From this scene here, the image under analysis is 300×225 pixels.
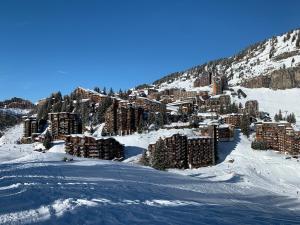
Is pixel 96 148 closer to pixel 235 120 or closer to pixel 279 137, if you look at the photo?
pixel 279 137

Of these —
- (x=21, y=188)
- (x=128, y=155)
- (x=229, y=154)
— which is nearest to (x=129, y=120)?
(x=128, y=155)

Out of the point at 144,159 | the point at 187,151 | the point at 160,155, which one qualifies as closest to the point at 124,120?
the point at 187,151

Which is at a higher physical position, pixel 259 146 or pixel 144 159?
pixel 259 146

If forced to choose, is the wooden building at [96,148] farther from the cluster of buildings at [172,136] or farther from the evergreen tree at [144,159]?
the evergreen tree at [144,159]

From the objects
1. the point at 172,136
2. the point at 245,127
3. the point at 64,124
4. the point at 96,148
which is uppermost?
the point at 64,124

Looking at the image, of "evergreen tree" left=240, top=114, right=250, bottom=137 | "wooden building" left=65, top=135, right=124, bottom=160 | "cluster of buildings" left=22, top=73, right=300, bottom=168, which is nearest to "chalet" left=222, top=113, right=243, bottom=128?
"cluster of buildings" left=22, top=73, right=300, bottom=168

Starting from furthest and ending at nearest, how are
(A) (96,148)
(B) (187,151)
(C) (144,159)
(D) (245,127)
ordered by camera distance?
(D) (245,127) < (B) (187,151) < (A) (96,148) < (C) (144,159)

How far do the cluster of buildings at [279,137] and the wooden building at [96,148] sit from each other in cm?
4879

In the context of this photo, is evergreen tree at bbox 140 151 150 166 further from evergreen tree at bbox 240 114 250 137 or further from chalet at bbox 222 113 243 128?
chalet at bbox 222 113 243 128

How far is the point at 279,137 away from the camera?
148875 mm

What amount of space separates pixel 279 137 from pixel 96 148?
59.7 meters

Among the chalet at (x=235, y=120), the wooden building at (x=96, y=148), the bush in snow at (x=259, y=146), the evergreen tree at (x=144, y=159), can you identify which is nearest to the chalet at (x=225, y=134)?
the bush in snow at (x=259, y=146)

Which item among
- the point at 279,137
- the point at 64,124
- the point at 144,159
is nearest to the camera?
the point at 144,159

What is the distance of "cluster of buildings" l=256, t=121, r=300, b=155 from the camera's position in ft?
468
